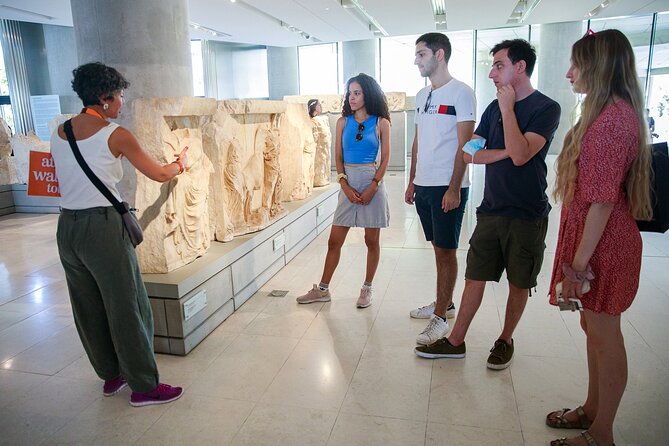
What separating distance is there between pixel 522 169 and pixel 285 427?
1706 millimetres

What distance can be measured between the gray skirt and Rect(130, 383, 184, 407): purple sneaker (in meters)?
1.70

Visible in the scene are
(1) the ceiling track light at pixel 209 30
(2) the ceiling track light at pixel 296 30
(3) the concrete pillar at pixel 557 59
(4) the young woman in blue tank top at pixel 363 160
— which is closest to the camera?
(4) the young woman in blue tank top at pixel 363 160

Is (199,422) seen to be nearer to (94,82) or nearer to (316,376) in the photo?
(316,376)

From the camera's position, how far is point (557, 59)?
1455 centimetres

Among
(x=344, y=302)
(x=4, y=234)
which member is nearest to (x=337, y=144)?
(x=344, y=302)

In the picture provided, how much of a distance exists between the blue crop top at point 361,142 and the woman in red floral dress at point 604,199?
180 centimetres

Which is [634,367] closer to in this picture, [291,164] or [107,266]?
[107,266]

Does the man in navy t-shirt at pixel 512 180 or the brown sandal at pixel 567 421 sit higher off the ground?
the man in navy t-shirt at pixel 512 180

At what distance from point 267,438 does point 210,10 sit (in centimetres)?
969

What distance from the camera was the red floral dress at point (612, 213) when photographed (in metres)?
1.78

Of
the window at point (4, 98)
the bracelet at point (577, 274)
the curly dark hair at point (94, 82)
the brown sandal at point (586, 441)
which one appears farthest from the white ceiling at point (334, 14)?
the brown sandal at point (586, 441)

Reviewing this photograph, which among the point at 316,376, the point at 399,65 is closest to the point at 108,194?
the point at 316,376

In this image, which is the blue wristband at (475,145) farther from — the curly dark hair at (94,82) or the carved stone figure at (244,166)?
the carved stone figure at (244,166)

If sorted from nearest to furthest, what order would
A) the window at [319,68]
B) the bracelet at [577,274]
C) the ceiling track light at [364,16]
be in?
the bracelet at [577,274] → the ceiling track light at [364,16] → the window at [319,68]
